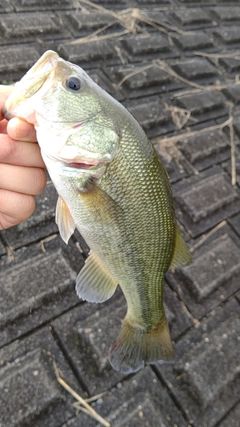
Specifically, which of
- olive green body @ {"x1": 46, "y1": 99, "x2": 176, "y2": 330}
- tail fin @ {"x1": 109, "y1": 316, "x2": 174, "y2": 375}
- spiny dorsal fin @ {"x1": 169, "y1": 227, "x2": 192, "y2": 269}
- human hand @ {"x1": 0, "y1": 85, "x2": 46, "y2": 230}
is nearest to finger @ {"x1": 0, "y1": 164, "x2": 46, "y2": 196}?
human hand @ {"x1": 0, "y1": 85, "x2": 46, "y2": 230}

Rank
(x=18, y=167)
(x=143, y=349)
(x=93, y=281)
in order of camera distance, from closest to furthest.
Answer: (x=18, y=167) < (x=93, y=281) < (x=143, y=349)

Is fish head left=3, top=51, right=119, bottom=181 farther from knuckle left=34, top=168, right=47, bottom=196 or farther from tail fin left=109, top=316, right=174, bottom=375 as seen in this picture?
tail fin left=109, top=316, right=174, bottom=375

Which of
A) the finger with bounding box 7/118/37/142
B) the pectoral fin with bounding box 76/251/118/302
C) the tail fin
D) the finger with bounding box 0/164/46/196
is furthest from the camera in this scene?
the tail fin

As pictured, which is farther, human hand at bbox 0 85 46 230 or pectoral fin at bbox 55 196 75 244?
pectoral fin at bbox 55 196 75 244

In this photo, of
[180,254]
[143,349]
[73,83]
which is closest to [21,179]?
[73,83]

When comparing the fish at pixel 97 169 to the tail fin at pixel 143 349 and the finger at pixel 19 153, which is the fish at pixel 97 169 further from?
the tail fin at pixel 143 349

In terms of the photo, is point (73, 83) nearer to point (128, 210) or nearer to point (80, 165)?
point (80, 165)

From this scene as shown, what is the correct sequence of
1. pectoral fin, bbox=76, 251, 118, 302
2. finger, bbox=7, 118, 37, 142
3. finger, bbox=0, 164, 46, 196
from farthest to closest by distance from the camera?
pectoral fin, bbox=76, 251, 118, 302 → finger, bbox=0, 164, 46, 196 → finger, bbox=7, 118, 37, 142
